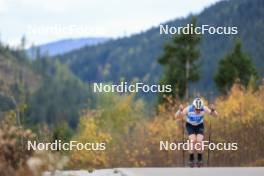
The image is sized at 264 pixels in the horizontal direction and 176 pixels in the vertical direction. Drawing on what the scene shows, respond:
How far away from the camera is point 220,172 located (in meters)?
13.8

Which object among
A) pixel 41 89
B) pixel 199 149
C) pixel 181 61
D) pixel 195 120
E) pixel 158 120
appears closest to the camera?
pixel 195 120

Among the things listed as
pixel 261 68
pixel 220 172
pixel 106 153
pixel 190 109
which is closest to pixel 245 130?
pixel 106 153

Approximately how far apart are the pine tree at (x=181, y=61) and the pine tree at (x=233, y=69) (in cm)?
365

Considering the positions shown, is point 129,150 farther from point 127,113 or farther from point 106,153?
point 127,113

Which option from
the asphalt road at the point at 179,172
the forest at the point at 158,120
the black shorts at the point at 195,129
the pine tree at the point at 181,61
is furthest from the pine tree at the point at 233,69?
the asphalt road at the point at 179,172

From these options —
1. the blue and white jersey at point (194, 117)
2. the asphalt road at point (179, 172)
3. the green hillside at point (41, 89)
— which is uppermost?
the blue and white jersey at point (194, 117)

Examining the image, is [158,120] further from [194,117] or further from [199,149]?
[194,117]

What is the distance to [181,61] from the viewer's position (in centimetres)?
5612

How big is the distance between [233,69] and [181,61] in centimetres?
555

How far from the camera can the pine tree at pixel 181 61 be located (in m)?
54.4

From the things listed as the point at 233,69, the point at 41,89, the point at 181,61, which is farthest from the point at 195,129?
the point at 41,89

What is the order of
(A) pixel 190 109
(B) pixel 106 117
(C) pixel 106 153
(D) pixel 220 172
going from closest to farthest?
(D) pixel 220 172 → (A) pixel 190 109 → (C) pixel 106 153 → (B) pixel 106 117

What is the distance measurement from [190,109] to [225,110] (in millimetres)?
7833

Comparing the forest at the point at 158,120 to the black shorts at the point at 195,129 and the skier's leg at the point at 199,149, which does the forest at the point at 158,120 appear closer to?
the skier's leg at the point at 199,149
